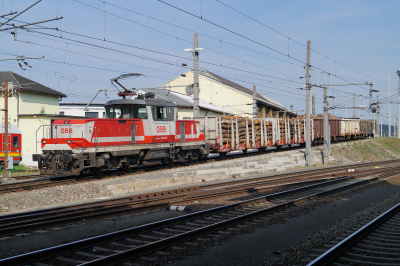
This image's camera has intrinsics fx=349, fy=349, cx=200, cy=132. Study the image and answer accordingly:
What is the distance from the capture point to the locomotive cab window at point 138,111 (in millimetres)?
16359

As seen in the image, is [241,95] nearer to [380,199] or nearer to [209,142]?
[209,142]

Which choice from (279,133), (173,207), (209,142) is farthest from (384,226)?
(279,133)

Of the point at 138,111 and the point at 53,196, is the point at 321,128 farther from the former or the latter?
the point at 53,196

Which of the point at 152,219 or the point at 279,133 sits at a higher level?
the point at 279,133

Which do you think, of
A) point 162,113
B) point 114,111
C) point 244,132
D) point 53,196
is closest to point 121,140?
point 114,111

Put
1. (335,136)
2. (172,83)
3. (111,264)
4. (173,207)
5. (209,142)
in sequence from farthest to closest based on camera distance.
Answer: (172,83) → (335,136) → (209,142) → (173,207) → (111,264)

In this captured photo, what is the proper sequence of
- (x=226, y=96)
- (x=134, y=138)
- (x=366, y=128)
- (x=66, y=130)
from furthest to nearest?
(x=366, y=128) → (x=226, y=96) → (x=134, y=138) → (x=66, y=130)

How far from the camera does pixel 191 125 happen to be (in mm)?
20188

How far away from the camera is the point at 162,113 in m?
17.5

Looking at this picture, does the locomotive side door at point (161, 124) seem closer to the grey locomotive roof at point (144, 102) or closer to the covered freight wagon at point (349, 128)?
the grey locomotive roof at point (144, 102)

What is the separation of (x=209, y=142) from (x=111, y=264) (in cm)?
1727

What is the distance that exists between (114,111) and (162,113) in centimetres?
242

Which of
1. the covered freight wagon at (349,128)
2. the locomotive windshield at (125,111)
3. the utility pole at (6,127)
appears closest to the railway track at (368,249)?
the locomotive windshield at (125,111)

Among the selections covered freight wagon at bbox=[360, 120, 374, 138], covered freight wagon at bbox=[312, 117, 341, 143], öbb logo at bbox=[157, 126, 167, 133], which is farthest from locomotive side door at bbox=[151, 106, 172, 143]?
covered freight wagon at bbox=[360, 120, 374, 138]
